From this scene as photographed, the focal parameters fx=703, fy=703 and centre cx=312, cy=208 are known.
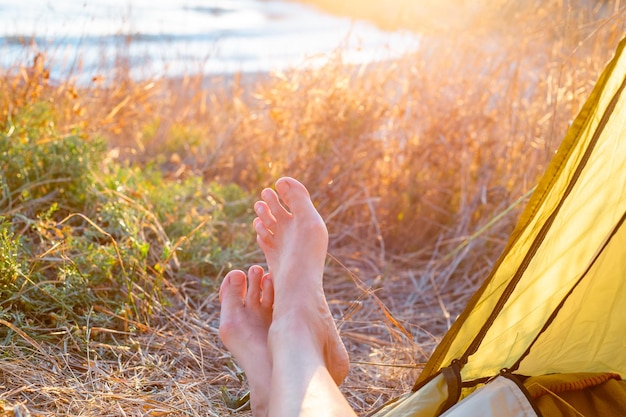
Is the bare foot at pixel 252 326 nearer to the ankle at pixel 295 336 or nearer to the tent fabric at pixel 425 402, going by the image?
the ankle at pixel 295 336

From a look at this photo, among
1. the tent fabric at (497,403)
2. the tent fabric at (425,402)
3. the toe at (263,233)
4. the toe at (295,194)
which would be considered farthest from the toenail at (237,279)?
the tent fabric at (497,403)

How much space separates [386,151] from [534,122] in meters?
0.66

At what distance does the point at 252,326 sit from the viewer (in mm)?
1767

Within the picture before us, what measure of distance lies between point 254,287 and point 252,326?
0.13 m

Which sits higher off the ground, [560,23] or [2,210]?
[560,23]

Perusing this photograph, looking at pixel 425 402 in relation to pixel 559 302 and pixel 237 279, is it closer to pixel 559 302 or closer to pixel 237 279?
pixel 559 302

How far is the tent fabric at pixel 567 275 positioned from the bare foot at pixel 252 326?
36cm

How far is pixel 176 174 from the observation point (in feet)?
11.4

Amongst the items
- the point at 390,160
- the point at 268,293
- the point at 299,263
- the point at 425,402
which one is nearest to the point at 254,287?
the point at 268,293

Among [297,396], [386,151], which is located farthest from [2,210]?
[386,151]

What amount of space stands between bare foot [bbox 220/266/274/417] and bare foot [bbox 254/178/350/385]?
0.21 ft

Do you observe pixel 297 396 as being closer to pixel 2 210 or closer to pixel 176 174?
pixel 2 210

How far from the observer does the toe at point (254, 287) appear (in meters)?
1.86

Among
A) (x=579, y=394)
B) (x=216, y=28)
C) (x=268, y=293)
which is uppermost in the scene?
(x=579, y=394)
